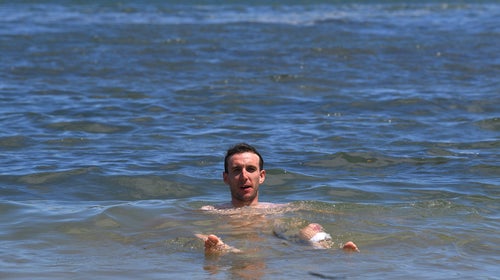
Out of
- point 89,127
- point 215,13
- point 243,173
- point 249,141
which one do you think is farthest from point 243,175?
point 215,13

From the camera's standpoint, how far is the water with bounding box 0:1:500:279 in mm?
7281

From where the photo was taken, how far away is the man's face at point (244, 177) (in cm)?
838

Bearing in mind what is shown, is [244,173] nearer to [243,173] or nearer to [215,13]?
[243,173]

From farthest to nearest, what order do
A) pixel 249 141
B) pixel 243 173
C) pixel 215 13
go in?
pixel 215 13 < pixel 249 141 < pixel 243 173

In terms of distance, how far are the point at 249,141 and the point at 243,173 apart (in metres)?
3.35

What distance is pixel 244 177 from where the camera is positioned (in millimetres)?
8430

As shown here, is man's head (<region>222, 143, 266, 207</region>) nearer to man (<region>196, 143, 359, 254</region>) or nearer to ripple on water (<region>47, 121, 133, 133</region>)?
man (<region>196, 143, 359, 254</region>)

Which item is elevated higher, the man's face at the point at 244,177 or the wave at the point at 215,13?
the wave at the point at 215,13

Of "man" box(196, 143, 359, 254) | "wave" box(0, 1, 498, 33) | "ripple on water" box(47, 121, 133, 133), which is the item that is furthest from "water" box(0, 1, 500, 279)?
"wave" box(0, 1, 498, 33)

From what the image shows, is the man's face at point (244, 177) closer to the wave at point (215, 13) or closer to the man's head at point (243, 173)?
the man's head at point (243, 173)

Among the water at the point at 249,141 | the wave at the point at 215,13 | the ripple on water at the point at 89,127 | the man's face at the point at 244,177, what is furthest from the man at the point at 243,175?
the wave at the point at 215,13

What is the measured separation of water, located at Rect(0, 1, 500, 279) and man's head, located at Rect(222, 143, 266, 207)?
0.87 feet

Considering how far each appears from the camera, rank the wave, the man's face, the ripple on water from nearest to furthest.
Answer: the man's face → the ripple on water → the wave

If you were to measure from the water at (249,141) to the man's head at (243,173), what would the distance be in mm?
264
